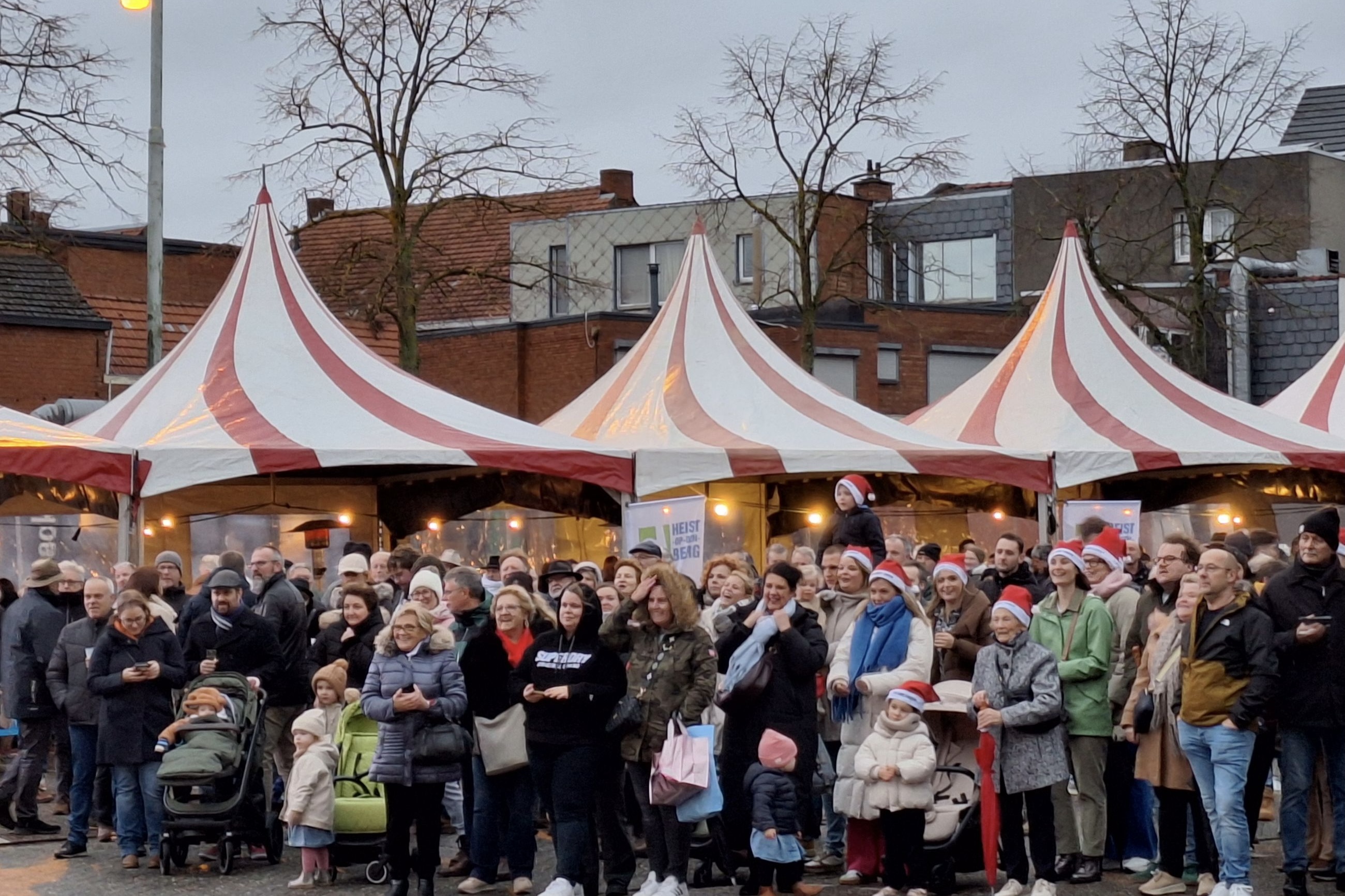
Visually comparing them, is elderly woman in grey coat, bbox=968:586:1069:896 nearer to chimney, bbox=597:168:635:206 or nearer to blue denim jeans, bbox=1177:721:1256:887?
blue denim jeans, bbox=1177:721:1256:887

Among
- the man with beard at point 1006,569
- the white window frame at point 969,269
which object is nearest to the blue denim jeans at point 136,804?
the man with beard at point 1006,569

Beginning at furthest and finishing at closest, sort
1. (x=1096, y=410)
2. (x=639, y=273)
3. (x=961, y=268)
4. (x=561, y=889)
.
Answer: (x=961, y=268) → (x=639, y=273) → (x=1096, y=410) → (x=561, y=889)

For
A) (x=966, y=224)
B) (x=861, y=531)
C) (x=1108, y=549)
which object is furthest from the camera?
(x=966, y=224)

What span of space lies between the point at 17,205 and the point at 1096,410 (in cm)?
1446

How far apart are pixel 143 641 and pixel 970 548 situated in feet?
25.3

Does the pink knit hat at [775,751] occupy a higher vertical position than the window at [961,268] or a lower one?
lower

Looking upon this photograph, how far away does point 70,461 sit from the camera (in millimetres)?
15422

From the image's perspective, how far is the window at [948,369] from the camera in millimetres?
41531

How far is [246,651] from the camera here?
12.1 meters

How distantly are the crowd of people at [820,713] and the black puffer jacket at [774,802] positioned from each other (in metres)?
0.02

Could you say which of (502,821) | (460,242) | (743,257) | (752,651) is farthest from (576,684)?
(460,242)

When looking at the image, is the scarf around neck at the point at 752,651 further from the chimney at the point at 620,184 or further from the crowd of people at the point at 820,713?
the chimney at the point at 620,184

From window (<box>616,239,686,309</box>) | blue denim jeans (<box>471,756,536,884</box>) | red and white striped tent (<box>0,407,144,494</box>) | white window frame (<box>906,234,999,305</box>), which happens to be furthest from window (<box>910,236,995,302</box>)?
blue denim jeans (<box>471,756,536,884</box>)

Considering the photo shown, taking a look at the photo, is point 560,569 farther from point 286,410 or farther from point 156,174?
point 156,174
